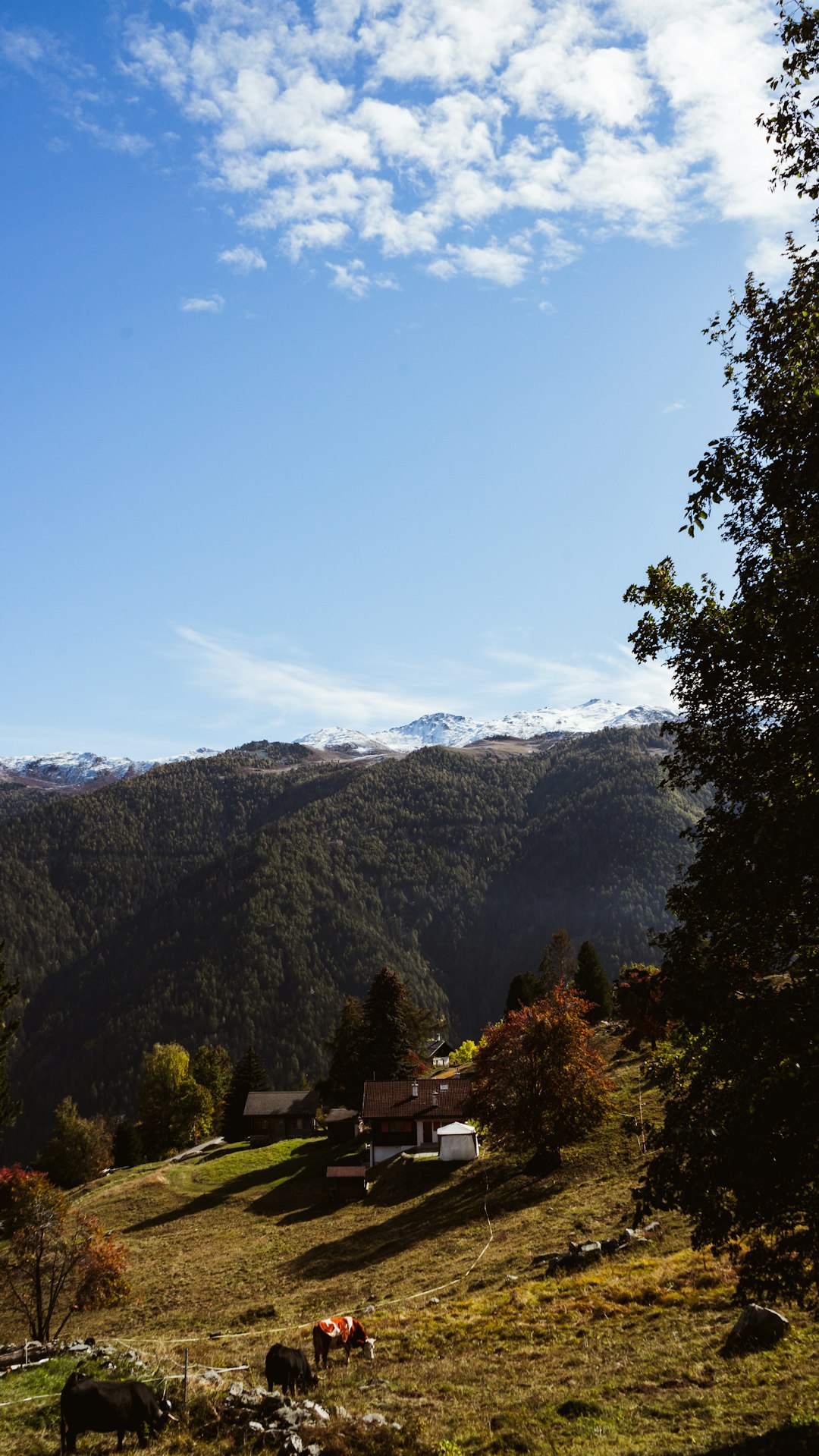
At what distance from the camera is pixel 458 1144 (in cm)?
5231

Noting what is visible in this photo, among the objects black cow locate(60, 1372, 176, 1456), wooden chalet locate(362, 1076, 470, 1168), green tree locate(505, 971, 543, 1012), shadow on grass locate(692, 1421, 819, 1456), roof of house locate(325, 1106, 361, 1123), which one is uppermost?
shadow on grass locate(692, 1421, 819, 1456)

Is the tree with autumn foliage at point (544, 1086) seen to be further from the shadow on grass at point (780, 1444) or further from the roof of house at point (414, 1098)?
the shadow on grass at point (780, 1444)

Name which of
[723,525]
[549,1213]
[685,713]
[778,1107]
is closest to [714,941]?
[778,1107]

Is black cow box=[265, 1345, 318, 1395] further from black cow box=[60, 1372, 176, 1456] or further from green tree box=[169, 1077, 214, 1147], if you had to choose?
green tree box=[169, 1077, 214, 1147]

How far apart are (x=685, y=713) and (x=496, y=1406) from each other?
41.0 ft

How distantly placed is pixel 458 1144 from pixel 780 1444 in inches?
1772

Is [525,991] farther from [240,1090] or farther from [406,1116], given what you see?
[240,1090]

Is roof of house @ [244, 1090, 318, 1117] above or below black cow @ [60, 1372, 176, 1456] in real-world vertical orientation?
below

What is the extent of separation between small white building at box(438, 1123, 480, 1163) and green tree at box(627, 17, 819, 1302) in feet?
148

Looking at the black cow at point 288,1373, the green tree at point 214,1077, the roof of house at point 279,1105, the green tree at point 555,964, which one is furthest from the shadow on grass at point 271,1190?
the green tree at point 214,1077

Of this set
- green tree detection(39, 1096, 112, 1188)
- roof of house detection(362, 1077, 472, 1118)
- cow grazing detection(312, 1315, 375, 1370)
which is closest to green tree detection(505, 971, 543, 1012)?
roof of house detection(362, 1077, 472, 1118)

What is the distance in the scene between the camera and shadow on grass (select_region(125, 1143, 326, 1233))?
5222 centimetres

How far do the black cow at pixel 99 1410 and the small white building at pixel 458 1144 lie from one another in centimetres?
3946

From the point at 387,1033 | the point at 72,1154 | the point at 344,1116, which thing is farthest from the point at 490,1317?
Result: the point at 72,1154
